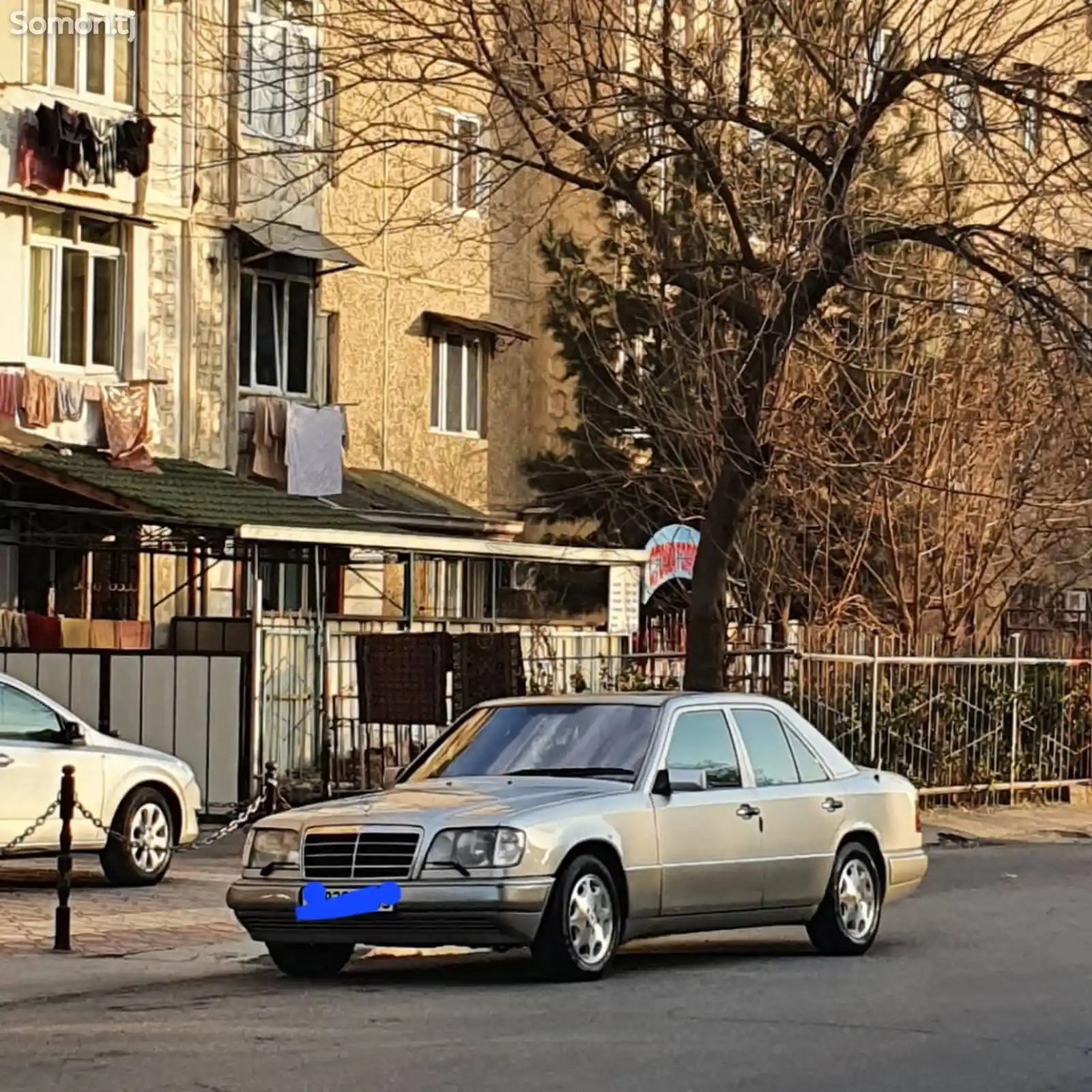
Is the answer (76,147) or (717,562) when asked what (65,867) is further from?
→ (76,147)

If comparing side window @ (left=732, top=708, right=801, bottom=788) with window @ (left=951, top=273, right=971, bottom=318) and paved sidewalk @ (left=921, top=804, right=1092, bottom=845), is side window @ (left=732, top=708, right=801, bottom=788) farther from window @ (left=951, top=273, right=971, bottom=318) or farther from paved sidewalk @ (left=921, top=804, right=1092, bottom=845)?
paved sidewalk @ (left=921, top=804, right=1092, bottom=845)

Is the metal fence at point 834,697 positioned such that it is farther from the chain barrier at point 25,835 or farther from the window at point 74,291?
the chain barrier at point 25,835

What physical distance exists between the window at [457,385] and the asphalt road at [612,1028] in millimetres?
19208

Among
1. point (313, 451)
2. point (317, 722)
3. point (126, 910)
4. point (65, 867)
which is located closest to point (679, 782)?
point (65, 867)

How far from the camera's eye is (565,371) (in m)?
33.8

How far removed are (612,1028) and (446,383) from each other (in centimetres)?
2329

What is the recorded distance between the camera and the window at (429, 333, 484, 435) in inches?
1283

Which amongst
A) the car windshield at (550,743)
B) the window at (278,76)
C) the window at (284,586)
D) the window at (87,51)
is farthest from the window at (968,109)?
the window at (284,586)

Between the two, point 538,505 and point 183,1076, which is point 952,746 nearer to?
point 538,505

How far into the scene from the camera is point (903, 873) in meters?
14.0

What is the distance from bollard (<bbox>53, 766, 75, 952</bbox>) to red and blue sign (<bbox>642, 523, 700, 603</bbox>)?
15.2 m

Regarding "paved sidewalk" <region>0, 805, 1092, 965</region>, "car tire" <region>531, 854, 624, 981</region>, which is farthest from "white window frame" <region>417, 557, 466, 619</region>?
"car tire" <region>531, 854, 624, 981</region>

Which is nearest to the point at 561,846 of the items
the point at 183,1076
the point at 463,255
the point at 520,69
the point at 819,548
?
the point at 183,1076

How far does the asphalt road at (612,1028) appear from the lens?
8836 millimetres
